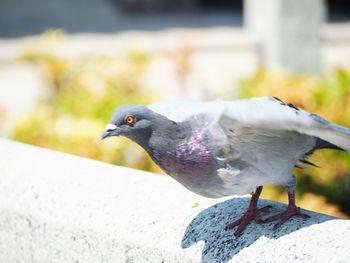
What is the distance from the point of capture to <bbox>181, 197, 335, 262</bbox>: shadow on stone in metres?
2.13

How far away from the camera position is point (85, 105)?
4.40 meters

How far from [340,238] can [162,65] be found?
A: 512cm

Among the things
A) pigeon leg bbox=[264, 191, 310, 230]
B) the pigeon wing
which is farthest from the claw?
the pigeon wing

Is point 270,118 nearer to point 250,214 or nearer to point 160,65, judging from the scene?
point 250,214

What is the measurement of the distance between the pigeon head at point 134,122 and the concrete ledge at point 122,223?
0.39m

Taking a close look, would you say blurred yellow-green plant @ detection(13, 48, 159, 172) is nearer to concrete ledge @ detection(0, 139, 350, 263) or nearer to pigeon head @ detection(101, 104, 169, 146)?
concrete ledge @ detection(0, 139, 350, 263)

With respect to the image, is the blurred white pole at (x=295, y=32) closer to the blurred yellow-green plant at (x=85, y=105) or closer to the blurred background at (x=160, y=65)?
the blurred background at (x=160, y=65)

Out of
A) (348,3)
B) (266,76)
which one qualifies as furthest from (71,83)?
(348,3)

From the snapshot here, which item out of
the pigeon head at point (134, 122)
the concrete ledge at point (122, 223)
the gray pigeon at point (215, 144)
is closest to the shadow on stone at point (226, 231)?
the concrete ledge at point (122, 223)

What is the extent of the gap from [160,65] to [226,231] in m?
4.88

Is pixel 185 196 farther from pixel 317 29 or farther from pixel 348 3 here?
pixel 348 3

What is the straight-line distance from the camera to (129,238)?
2.33 m

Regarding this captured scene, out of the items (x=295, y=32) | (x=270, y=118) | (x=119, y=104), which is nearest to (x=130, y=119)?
(x=270, y=118)

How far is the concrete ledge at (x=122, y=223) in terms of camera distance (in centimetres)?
209
